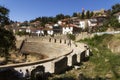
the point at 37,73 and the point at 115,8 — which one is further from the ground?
the point at 115,8

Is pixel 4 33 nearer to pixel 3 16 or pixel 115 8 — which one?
pixel 3 16

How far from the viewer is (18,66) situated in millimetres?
25391

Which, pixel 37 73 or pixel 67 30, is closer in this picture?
pixel 37 73

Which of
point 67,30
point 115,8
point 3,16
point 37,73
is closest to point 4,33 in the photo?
point 3,16

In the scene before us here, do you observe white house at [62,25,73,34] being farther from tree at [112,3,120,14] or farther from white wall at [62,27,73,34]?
tree at [112,3,120,14]

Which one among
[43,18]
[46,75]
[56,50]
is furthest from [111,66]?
[43,18]

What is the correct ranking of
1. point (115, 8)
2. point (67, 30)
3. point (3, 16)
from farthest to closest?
point (115, 8) < point (67, 30) < point (3, 16)

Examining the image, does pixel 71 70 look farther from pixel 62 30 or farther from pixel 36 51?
pixel 62 30

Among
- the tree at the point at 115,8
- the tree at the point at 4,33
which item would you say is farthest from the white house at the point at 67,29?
the tree at the point at 4,33

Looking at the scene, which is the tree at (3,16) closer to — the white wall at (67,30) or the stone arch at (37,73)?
the stone arch at (37,73)

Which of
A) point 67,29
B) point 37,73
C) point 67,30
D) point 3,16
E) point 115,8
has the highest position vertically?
point 115,8

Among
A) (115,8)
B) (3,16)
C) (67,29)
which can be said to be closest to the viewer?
(3,16)

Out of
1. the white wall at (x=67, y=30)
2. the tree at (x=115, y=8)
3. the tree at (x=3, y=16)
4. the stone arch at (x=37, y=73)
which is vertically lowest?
the stone arch at (x=37, y=73)

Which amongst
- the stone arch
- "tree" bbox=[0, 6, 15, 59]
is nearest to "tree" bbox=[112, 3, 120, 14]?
the stone arch
